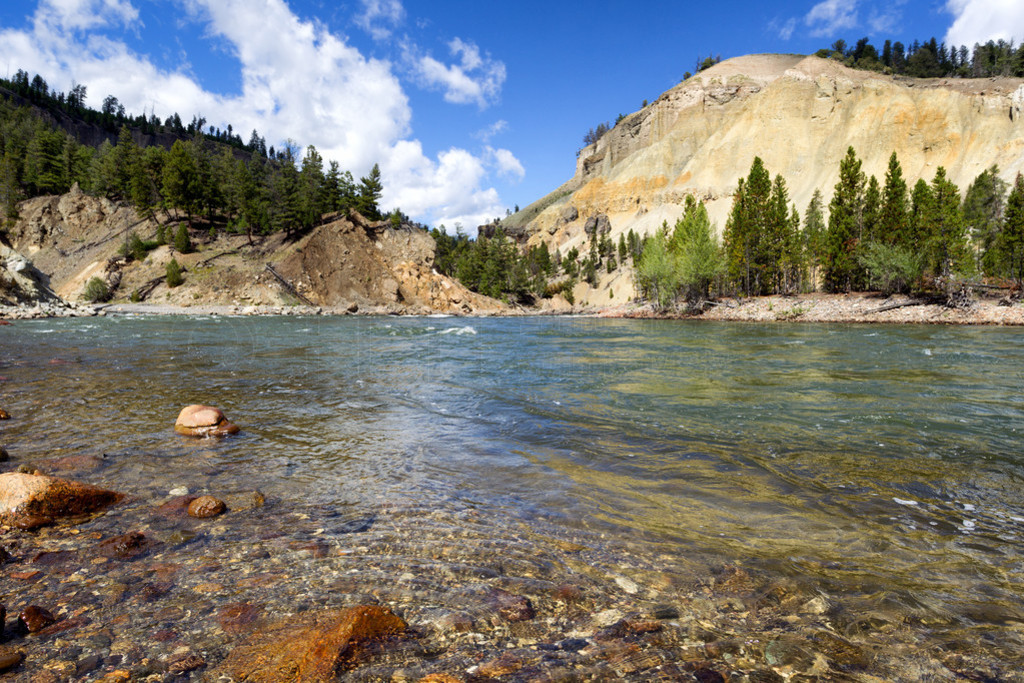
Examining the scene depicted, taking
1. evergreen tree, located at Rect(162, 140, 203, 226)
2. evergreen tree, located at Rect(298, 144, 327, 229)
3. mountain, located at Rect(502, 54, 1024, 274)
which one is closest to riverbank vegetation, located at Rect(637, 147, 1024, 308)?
mountain, located at Rect(502, 54, 1024, 274)

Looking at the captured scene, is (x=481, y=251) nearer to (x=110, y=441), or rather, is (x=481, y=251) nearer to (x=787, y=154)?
(x=787, y=154)

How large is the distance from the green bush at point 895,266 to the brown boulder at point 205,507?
63901mm

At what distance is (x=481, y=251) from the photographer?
345 ft

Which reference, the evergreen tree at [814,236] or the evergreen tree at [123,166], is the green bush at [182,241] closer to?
the evergreen tree at [123,166]

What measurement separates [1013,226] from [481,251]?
81.6 metres

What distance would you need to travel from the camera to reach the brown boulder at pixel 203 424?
8289mm

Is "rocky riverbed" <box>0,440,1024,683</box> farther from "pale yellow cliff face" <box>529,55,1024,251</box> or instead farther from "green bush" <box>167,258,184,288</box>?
"pale yellow cliff face" <box>529,55,1024,251</box>

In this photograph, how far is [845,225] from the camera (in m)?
65.6

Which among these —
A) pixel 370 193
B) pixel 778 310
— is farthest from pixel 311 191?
pixel 778 310

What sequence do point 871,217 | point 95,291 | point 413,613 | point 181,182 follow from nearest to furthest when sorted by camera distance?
1. point 413,613
2. point 871,217
3. point 95,291
4. point 181,182

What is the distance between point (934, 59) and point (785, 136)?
84.0 m

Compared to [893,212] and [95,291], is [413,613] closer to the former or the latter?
[893,212]

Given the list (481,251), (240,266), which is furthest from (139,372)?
(481,251)

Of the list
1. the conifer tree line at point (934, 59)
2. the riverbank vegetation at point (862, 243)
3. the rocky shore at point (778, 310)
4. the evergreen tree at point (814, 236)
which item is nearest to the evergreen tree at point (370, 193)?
the rocky shore at point (778, 310)
